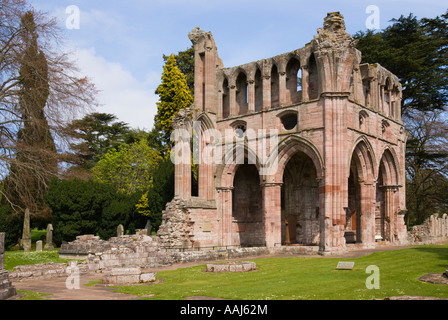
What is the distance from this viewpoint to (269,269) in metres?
16.4

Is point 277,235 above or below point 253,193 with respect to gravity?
below

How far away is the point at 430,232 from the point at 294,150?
1363cm

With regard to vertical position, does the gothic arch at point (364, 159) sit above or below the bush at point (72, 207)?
above

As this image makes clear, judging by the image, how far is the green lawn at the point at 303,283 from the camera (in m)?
10.5

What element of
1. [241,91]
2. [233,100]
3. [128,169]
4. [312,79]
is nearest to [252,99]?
[233,100]

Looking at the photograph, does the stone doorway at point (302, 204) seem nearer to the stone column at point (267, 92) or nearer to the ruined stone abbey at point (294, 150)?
the ruined stone abbey at point (294, 150)

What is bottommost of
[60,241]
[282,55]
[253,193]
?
[60,241]

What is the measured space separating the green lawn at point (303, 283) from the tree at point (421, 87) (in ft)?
75.1

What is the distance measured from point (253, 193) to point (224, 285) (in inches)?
732

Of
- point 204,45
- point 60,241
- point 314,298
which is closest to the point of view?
point 314,298

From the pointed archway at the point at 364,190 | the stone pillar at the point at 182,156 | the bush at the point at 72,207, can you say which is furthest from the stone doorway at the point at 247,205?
the bush at the point at 72,207

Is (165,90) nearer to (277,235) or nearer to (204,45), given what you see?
(204,45)

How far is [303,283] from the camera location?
486 inches
